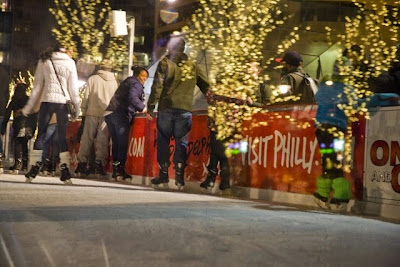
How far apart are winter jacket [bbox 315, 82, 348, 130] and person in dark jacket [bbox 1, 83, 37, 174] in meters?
7.92

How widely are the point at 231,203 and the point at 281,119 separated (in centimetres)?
153

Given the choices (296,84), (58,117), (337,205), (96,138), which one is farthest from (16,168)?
(337,205)

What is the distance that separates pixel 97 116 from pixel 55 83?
4.27 meters

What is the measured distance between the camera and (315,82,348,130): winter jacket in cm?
858

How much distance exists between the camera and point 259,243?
16.7 ft

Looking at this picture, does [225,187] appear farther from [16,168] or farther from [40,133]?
[16,168]

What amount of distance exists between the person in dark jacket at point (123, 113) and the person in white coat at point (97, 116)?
0.95m

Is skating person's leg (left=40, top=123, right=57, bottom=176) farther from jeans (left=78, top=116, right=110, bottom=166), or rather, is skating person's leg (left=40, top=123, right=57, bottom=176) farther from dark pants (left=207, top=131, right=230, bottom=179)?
dark pants (left=207, top=131, right=230, bottom=179)

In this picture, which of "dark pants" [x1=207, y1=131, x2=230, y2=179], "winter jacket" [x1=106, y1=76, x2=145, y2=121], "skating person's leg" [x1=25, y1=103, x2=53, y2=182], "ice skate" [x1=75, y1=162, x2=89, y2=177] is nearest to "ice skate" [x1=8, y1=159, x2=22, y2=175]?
"ice skate" [x1=75, y1=162, x2=89, y2=177]

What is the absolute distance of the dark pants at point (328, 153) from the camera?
27.8 ft

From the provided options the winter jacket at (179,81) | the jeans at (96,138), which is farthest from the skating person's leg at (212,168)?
the jeans at (96,138)

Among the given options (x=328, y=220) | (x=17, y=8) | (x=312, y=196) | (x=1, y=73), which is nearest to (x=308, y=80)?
(x=312, y=196)

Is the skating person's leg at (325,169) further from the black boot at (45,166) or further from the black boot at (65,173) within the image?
the black boot at (45,166)

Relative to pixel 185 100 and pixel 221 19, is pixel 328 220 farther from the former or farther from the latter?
pixel 221 19
